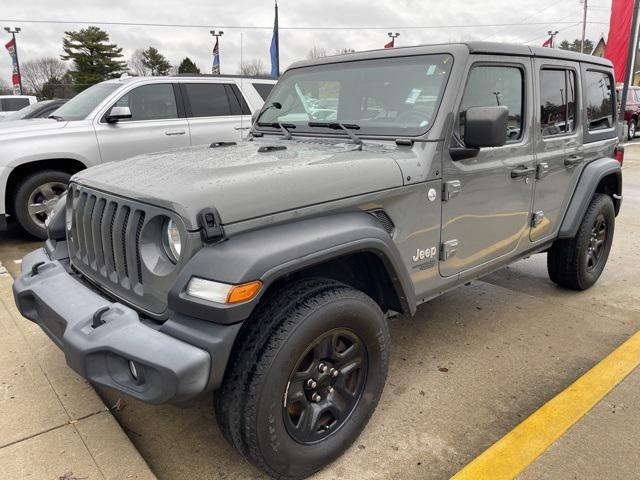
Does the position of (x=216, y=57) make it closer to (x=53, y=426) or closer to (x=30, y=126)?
(x=30, y=126)

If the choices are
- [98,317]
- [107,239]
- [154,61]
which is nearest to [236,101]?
[107,239]

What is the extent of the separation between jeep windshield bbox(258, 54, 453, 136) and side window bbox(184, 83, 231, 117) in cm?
342

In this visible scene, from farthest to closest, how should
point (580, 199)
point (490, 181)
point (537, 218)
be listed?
point (580, 199) → point (537, 218) → point (490, 181)

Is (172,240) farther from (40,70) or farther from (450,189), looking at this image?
(40,70)

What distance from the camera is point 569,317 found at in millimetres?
3959

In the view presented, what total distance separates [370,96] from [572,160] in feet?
5.70

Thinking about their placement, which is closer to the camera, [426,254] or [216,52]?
[426,254]

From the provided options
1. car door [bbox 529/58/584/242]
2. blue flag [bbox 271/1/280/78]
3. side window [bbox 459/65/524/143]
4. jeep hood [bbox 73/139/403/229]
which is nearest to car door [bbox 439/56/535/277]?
side window [bbox 459/65/524/143]

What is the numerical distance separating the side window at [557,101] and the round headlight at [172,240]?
261 cm

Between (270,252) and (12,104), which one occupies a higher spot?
(12,104)

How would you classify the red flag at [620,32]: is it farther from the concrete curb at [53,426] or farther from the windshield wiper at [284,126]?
the concrete curb at [53,426]

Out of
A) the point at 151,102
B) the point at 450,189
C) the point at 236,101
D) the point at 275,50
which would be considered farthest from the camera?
the point at 275,50

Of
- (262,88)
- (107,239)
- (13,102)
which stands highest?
(13,102)

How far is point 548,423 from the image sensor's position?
8.51 feet
